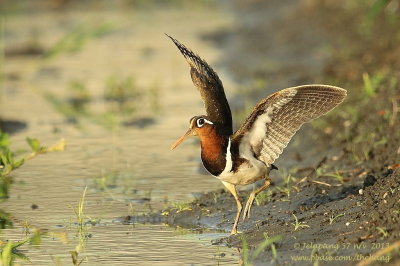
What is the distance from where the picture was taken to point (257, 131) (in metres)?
6.18

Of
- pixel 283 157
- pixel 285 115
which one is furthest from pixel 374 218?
pixel 283 157

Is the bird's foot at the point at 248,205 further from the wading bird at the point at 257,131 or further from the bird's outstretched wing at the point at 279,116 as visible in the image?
the bird's outstretched wing at the point at 279,116

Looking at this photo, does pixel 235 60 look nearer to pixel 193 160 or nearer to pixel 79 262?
pixel 193 160

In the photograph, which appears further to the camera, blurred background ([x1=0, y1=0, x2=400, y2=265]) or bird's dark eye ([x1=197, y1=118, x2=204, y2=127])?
blurred background ([x1=0, y1=0, x2=400, y2=265])

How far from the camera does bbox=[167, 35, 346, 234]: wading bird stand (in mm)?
6047

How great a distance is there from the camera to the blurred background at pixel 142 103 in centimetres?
668

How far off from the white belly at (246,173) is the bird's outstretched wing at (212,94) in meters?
0.28

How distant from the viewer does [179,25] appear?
59.2ft

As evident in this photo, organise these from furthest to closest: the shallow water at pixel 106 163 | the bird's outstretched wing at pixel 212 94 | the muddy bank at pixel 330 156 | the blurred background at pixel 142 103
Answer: the blurred background at pixel 142 103 < the bird's outstretched wing at pixel 212 94 < the shallow water at pixel 106 163 < the muddy bank at pixel 330 156

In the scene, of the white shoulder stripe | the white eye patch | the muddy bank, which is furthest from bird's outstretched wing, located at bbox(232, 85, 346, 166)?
the muddy bank

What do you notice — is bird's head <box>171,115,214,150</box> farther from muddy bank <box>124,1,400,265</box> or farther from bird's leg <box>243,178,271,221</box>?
muddy bank <box>124,1,400,265</box>

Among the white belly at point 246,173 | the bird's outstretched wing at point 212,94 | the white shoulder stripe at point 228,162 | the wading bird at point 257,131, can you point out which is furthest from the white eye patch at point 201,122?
the white belly at point 246,173

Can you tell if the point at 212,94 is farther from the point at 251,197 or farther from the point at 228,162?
Result: the point at 251,197

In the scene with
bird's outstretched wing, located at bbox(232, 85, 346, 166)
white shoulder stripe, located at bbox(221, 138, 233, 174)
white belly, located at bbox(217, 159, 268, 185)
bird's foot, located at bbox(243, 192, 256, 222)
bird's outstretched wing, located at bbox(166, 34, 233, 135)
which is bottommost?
bird's foot, located at bbox(243, 192, 256, 222)
